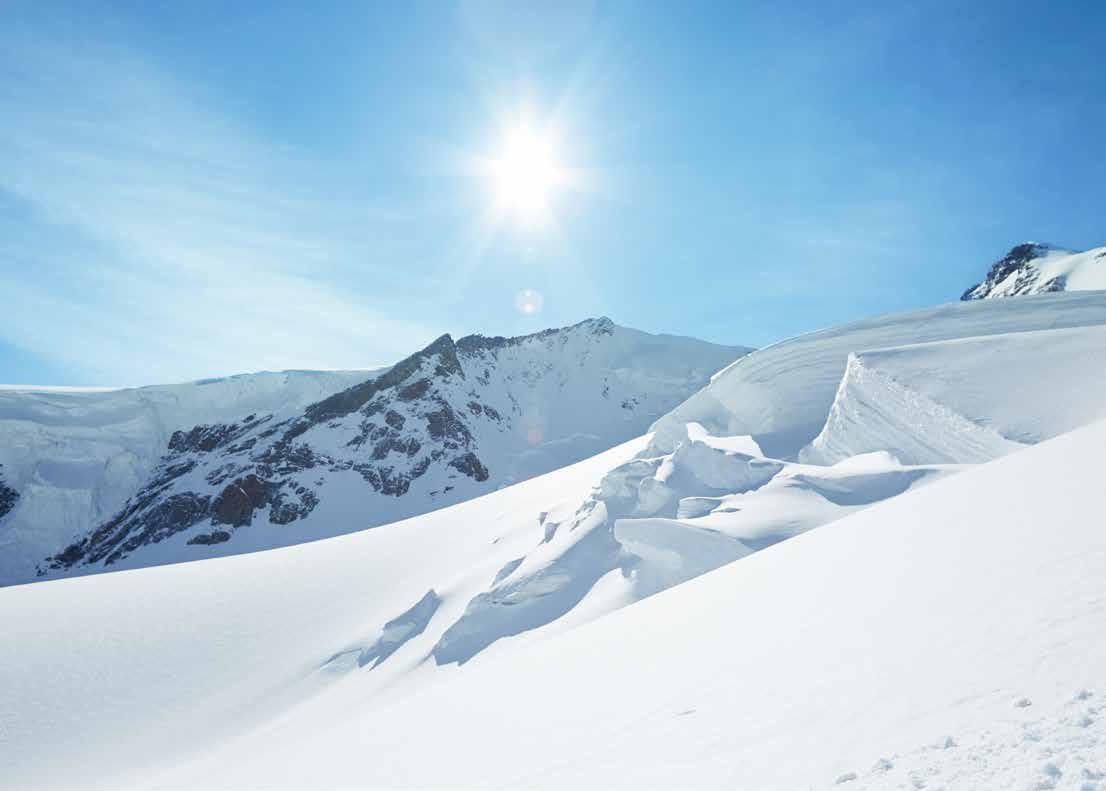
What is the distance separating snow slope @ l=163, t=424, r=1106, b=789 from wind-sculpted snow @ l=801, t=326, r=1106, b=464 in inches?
113

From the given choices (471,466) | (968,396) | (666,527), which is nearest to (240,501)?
(471,466)

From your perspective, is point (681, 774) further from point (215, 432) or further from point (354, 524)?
point (215, 432)

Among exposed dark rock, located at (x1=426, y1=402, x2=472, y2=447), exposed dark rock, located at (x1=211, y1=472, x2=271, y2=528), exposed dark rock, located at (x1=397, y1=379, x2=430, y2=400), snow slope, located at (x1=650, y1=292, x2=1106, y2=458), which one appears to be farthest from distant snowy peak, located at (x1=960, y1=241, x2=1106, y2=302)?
exposed dark rock, located at (x1=211, y1=472, x2=271, y2=528)

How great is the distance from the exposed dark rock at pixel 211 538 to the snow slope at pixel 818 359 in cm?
6621

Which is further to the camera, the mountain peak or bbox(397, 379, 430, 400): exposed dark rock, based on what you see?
bbox(397, 379, 430, 400): exposed dark rock

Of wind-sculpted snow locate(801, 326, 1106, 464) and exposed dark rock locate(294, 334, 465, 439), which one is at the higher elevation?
exposed dark rock locate(294, 334, 465, 439)

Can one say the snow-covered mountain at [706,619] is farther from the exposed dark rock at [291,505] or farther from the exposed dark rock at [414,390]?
the exposed dark rock at [414,390]

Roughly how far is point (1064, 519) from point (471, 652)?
9822 mm

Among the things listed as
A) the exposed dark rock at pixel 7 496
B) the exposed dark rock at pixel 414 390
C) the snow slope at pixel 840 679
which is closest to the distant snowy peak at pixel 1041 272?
the snow slope at pixel 840 679

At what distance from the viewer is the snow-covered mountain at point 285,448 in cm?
6956

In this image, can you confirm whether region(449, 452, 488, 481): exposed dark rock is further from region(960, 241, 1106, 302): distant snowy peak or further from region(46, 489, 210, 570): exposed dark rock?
region(960, 241, 1106, 302): distant snowy peak

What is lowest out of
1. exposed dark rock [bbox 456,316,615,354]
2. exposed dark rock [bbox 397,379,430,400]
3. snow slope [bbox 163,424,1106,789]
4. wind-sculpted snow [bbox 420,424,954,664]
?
snow slope [bbox 163,424,1106,789]

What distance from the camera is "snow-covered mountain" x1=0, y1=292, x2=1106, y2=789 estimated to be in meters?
3.05

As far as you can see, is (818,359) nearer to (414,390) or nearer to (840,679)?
(840,679)
